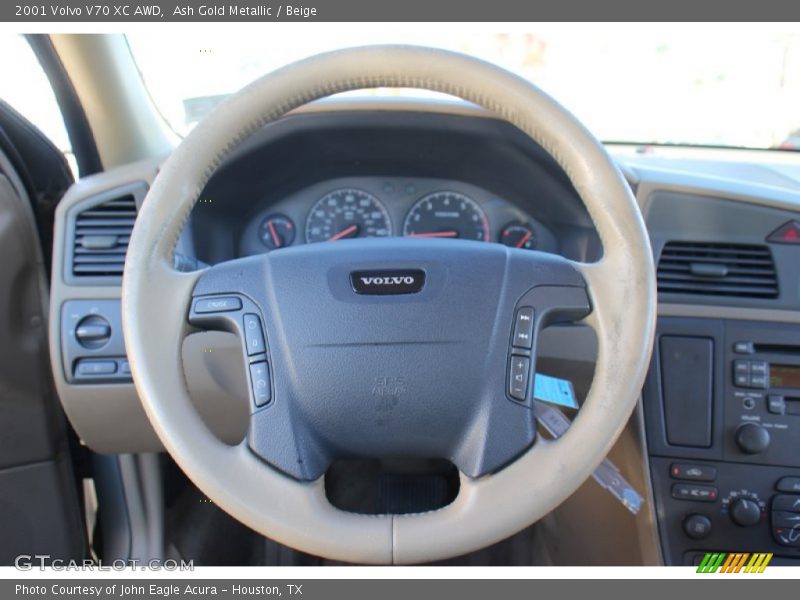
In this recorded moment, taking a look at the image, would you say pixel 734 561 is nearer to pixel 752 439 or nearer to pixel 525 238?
pixel 752 439

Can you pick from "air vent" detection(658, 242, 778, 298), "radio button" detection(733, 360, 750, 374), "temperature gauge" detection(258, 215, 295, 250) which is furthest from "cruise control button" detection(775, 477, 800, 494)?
"temperature gauge" detection(258, 215, 295, 250)

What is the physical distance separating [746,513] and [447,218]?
91cm

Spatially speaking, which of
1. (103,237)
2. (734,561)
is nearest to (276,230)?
(103,237)

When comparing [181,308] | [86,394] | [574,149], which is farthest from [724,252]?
[86,394]

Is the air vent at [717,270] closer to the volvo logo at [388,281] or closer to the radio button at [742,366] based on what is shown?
the radio button at [742,366]

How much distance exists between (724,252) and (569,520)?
0.74 metres

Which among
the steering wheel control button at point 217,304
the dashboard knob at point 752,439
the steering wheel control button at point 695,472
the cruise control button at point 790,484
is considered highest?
the steering wheel control button at point 217,304

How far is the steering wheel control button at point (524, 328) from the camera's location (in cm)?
98

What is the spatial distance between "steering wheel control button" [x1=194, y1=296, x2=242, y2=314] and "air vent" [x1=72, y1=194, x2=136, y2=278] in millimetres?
548

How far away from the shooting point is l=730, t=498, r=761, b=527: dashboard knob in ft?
4.55

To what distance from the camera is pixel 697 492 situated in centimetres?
142

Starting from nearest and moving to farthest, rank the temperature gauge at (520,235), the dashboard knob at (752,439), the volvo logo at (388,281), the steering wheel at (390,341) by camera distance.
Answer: the steering wheel at (390,341)
the volvo logo at (388,281)
the dashboard knob at (752,439)
the temperature gauge at (520,235)

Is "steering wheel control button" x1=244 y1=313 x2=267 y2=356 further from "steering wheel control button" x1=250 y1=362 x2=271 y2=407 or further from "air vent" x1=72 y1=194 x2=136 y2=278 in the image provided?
"air vent" x1=72 y1=194 x2=136 y2=278

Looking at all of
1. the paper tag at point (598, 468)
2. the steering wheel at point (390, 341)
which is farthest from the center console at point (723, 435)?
the steering wheel at point (390, 341)
